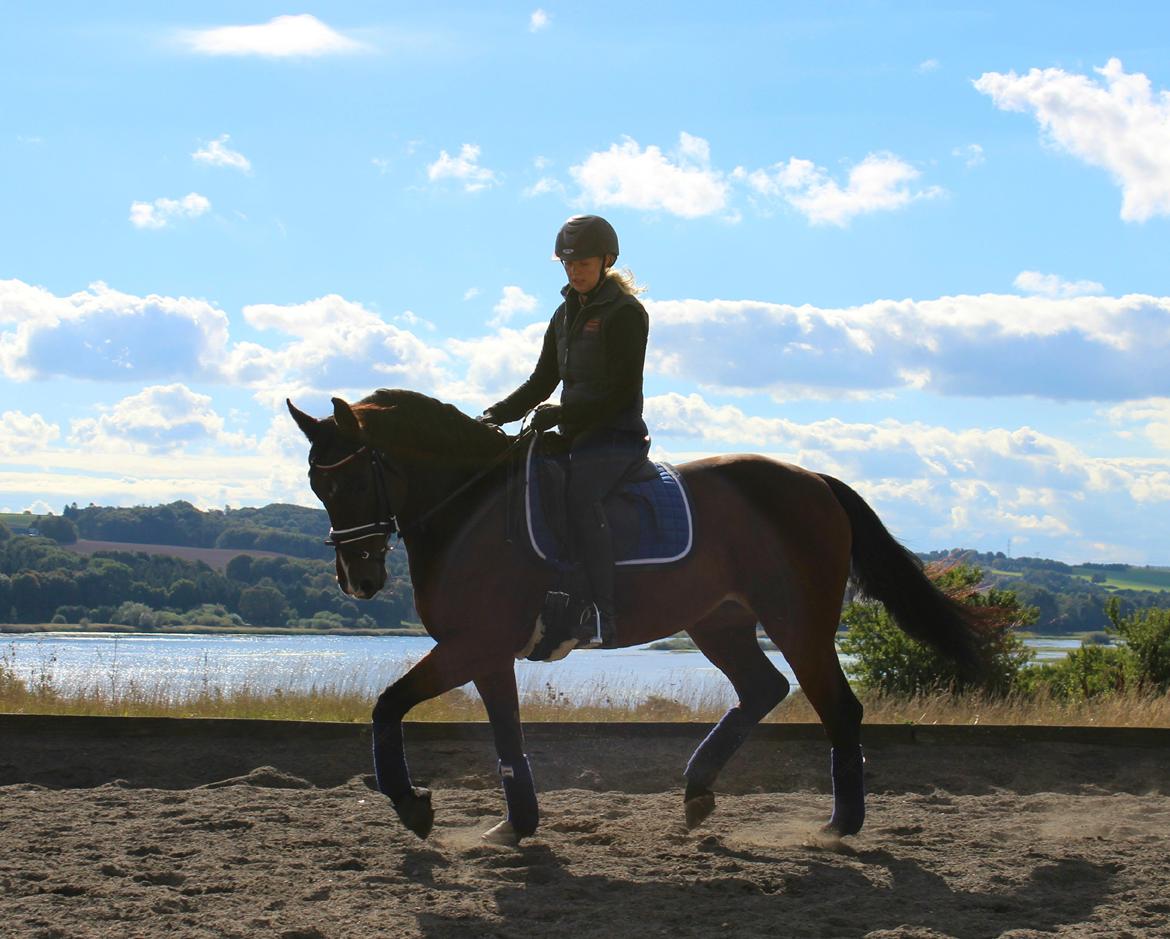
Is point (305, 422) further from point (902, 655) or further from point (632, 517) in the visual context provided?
point (902, 655)

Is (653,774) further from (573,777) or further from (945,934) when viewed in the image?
(945,934)

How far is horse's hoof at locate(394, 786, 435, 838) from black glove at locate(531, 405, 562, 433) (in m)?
1.97

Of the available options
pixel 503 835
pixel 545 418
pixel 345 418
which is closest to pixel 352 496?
pixel 345 418

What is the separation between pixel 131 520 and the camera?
212 ft

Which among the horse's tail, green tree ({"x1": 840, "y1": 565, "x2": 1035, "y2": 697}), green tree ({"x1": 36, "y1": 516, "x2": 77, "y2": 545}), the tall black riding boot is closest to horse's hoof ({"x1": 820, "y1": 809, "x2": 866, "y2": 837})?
the horse's tail

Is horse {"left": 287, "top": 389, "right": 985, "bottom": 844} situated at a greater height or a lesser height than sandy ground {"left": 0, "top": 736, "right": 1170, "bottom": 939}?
greater

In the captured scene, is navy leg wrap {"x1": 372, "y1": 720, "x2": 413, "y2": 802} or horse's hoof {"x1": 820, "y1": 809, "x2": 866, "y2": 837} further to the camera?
horse's hoof {"x1": 820, "y1": 809, "x2": 866, "y2": 837}

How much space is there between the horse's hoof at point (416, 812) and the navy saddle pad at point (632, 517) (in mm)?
1343

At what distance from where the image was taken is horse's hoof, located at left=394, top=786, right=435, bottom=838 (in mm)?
6359

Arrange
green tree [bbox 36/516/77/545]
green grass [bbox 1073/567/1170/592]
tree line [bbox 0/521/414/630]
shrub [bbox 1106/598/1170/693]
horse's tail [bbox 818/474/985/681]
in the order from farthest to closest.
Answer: green grass [bbox 1073/567/1170/592], green tree [bbox 36/516/77/545], tree line [bbox 0/521/414/630], shrub [bbox 1106/598/1170/693], horse's tail [bbox 818/474/985/681]

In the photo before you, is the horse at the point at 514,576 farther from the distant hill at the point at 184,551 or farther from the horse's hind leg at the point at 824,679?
the distant hill at the point at 184,551

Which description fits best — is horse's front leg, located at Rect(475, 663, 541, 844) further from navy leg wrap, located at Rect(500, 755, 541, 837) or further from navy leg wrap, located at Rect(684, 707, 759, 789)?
navy leg wrap, located at Rect(684, 707, 759, 789)

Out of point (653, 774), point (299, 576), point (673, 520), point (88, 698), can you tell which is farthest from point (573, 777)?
point (299, 576)

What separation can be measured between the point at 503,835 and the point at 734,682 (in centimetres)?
170
